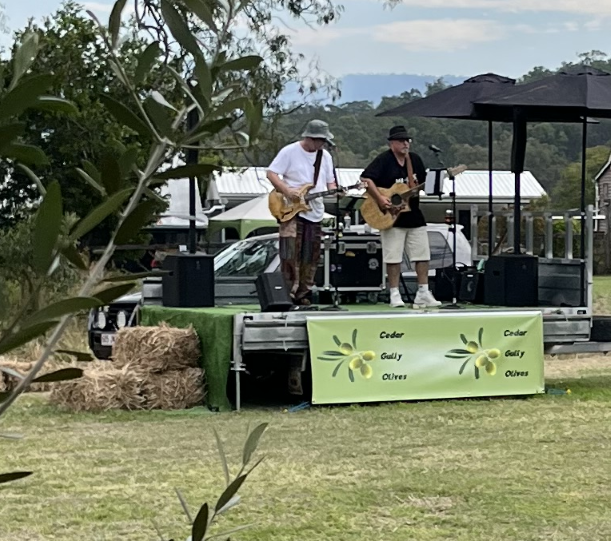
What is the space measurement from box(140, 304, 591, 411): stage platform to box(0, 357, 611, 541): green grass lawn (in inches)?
15.2

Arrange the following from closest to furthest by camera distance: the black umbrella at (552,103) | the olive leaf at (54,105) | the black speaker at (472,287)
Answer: the olive leaf at (54,105) → the black umbrella at (552,103) → the black speaker at (472,287)

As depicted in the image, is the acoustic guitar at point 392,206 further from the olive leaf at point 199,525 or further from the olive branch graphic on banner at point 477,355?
the olive leaf at point 199,525

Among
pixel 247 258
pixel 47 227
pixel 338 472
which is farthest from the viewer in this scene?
pixel 247 258

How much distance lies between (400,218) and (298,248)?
3.10ft

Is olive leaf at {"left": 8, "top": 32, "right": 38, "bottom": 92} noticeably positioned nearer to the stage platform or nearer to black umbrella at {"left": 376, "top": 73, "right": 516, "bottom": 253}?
the stage platform

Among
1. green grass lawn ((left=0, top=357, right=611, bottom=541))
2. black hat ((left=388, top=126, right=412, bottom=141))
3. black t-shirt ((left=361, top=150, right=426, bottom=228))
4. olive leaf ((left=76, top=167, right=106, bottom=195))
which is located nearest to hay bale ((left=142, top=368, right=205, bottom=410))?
green grass lawn ((left=0, top=357, right=611, bottom=541))

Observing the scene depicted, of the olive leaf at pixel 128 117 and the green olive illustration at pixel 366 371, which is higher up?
the olive leaf at pixel 128 117

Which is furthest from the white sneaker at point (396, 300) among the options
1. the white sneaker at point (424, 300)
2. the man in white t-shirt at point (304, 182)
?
the man in white t-shirt at point (304, 182)

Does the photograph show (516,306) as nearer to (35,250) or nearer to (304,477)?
(304,477)

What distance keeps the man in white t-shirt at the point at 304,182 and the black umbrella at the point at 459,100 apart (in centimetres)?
164

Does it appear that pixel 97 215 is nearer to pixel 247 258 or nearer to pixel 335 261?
pixel 335 261

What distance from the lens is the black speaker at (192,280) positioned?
387 inches

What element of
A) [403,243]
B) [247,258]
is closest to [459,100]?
[403,243]

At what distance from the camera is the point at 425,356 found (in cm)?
948
